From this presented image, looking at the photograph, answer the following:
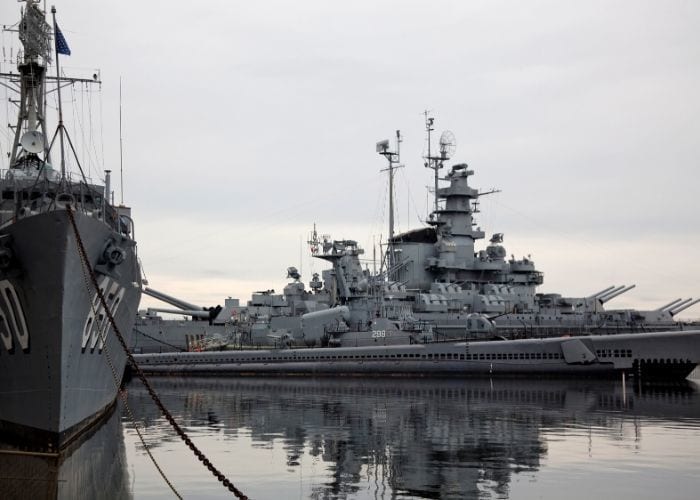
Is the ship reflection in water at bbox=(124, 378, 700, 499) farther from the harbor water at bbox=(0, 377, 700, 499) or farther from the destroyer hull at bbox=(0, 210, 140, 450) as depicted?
the destroyer hull at bbox=(0, 210, 140, 450)

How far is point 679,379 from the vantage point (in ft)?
111

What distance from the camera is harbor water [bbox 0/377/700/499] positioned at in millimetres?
12031

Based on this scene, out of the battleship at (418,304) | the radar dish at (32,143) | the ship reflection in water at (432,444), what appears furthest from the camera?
the battleship at (418,304)

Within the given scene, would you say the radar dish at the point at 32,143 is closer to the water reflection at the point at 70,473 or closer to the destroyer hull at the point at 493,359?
the water reflection at the point at 70,473

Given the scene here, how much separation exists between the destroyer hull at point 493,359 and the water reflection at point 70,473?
2080 centimetres

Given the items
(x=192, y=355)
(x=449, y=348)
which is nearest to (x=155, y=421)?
(x=449, y=348)

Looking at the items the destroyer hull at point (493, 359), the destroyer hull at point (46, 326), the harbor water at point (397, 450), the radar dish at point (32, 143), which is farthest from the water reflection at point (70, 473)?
the destroyer hull at point (493, 359)

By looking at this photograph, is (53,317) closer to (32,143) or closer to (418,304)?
(32,143)

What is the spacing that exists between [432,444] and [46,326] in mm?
7399

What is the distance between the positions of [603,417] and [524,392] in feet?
24.3

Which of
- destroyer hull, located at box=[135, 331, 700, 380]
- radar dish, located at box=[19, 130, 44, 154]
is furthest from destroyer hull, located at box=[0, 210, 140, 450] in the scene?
destroyer hull, located at box=[135, 331, 700, 380]

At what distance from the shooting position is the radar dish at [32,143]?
16.7m

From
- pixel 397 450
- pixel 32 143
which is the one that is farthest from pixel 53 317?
pixel 397 450

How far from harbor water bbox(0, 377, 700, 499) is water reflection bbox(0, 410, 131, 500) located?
30 mm
